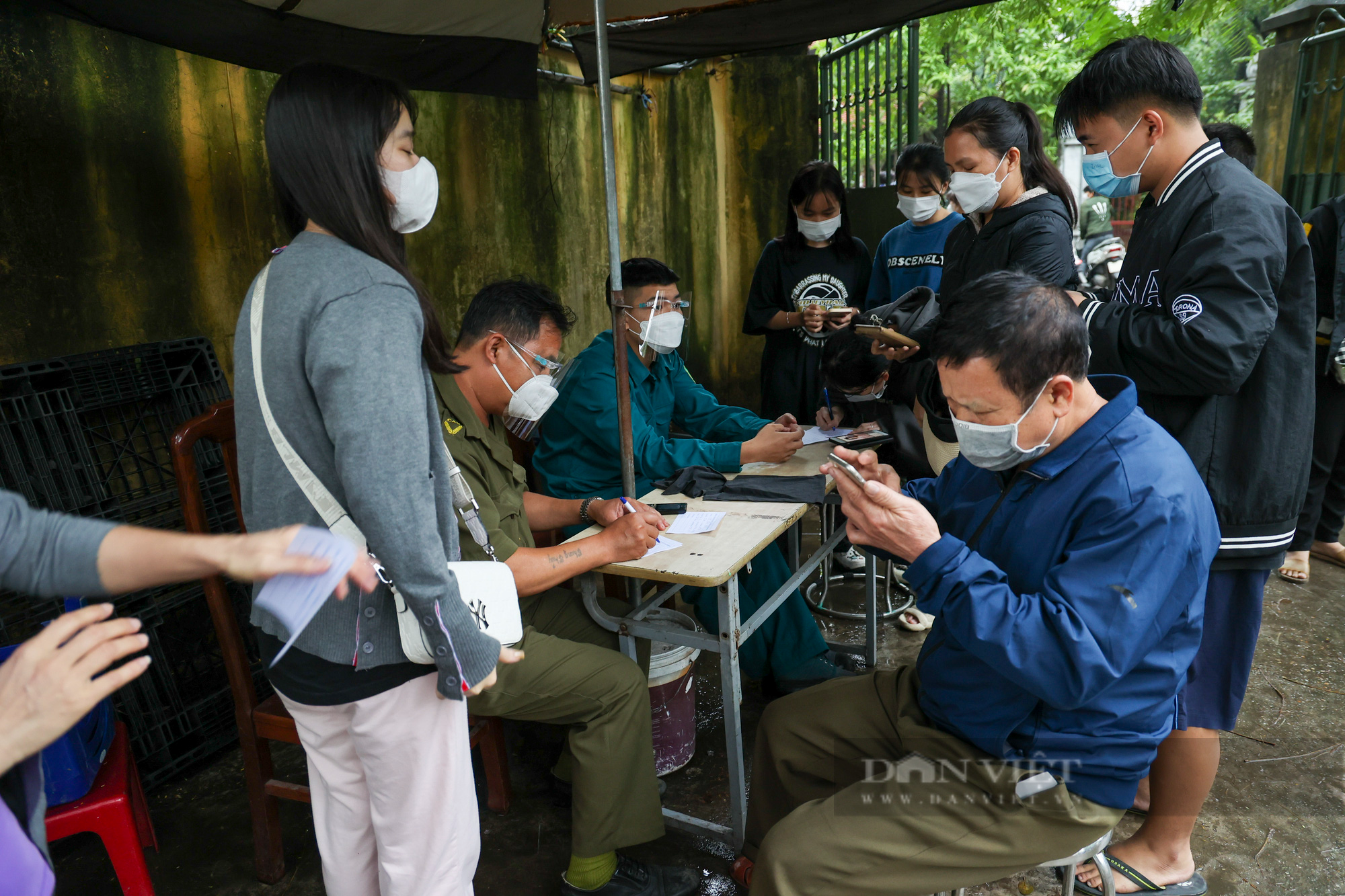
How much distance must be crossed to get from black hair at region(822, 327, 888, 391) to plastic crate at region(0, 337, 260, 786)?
91.5 inches

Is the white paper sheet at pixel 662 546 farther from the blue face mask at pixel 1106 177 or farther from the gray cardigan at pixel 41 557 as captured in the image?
the blue face mask at pixel 1106 177

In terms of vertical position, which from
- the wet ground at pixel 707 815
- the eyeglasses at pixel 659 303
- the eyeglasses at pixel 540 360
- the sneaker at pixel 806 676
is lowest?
the wet ground at pixel 707 815

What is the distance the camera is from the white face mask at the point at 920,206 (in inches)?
152

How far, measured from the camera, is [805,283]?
13.8 feet

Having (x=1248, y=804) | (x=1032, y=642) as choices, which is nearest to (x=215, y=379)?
(x=1032, y=642)

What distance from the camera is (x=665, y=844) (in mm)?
2469

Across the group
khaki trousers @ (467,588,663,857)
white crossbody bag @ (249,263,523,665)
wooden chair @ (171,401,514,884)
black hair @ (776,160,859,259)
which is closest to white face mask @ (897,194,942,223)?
black hair @ (776,160,859,259)

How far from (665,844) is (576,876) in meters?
0.38

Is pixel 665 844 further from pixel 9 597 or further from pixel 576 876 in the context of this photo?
pixel 9 597

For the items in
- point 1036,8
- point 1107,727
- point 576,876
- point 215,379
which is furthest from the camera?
point 1036,8

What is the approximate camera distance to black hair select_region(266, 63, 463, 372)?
1.34 metres

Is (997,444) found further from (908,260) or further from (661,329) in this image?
(908,260)

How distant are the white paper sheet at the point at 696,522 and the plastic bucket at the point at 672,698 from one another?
30 cm

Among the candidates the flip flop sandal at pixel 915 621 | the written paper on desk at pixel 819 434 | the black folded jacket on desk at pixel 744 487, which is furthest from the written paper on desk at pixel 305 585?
the flip flop sandal at pixel 915 621
